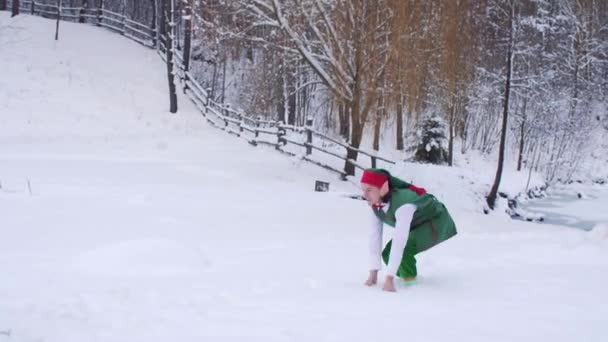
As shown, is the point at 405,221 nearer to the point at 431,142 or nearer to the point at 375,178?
the point at 375,178

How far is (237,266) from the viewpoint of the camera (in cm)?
545

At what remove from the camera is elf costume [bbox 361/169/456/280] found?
4363mm

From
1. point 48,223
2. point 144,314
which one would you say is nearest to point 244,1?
point 48,223

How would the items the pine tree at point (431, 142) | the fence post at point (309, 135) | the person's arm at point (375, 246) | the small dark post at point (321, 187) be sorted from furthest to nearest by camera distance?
the pine tree at point (431, 142)
the fence post at point (309, 135)
the small dark post at point (321, 187)
the person's arm at point (375, 246)

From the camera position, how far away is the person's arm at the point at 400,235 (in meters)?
4.34

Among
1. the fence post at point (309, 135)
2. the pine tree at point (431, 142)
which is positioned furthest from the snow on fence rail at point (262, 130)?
the pine tree at point (431, 142)

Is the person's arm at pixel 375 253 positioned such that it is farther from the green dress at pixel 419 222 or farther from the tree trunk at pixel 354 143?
the tree trunk at pixel 354 143

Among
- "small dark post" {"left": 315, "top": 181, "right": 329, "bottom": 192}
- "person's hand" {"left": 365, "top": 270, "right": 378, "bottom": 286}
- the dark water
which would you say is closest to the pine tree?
the dark water

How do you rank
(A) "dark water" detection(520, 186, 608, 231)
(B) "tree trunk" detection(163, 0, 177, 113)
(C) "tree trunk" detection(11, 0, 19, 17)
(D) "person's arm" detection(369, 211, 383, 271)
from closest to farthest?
(D) "person's arm" detection(369, 211, 383, 271), (A) "dark water" detection(520, 186, 608, 231), (B) "tree trunk" detection(163, 0, 177, 113), (C) "tree trunk" detection(11, 0, 19, 17)

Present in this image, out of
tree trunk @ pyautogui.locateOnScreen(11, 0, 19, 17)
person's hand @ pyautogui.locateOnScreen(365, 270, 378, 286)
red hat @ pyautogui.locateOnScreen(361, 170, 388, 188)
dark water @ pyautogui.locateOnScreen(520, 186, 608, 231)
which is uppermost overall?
tree trunk @ pyautogui.locateOnScreen(11, 0, 19, 17)

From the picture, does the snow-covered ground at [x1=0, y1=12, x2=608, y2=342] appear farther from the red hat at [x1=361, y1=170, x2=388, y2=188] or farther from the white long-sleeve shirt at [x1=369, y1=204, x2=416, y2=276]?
the red hat at [x1=361, y1=170, x2=388, y2=188]

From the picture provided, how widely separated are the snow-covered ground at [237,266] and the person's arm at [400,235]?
20 cm

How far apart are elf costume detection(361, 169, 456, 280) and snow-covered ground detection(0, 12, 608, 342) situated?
0.24 m

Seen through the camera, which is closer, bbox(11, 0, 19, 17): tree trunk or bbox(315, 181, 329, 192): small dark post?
bbox(315, 181, 329, 192): small dark post
